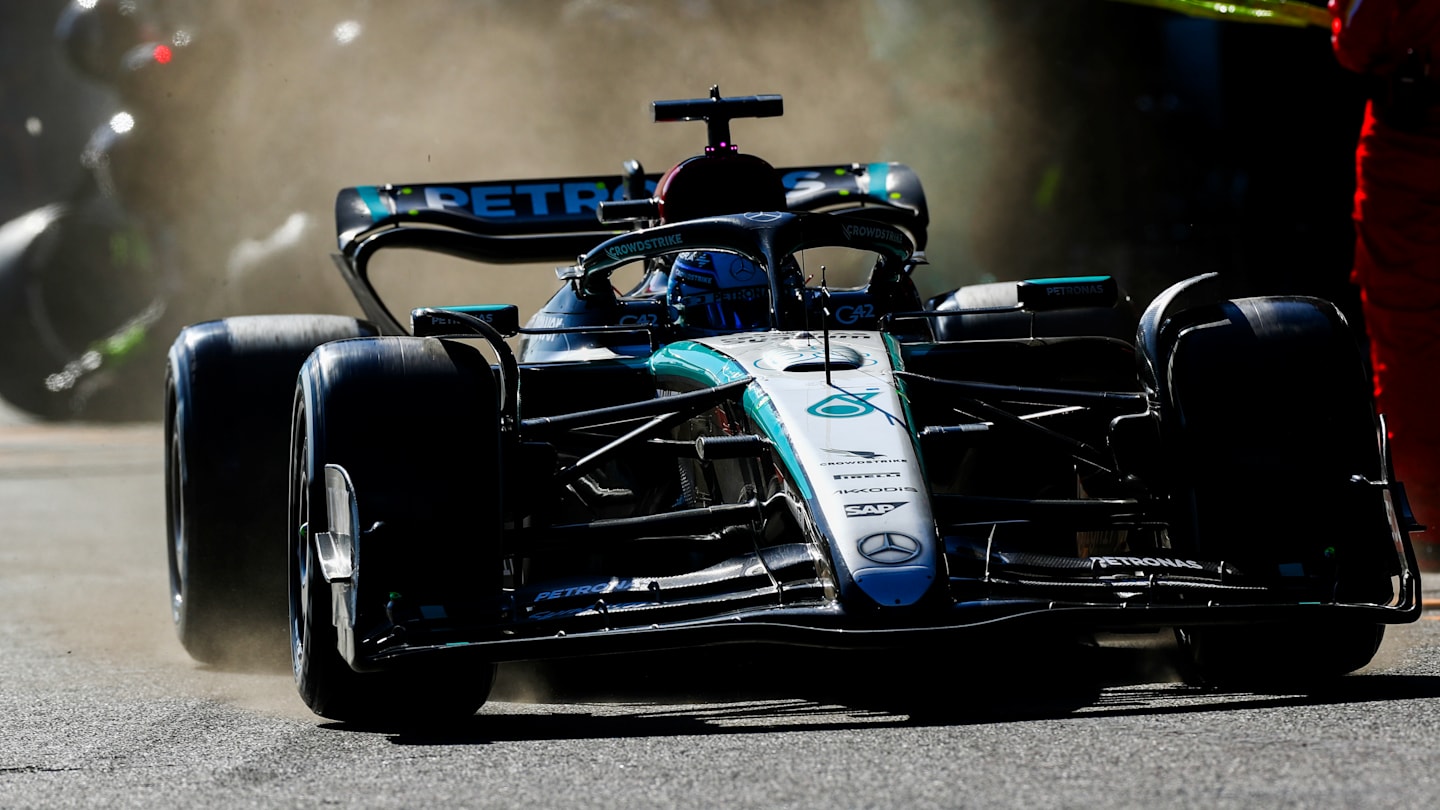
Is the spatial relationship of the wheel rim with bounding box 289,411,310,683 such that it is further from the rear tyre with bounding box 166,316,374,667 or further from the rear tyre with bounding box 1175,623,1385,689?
the rear tyre with bounding box 1175,623,1385,689

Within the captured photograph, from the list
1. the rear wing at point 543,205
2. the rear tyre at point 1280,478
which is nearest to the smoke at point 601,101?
the rear wing at point 543,205

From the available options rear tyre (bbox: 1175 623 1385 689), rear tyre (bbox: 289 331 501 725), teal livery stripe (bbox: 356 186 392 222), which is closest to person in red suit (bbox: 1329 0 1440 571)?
rear tyre (bbox: 1175 623 1385 689)

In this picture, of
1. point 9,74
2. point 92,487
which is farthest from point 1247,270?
point 9,74

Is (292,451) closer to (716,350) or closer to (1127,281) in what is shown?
(716,350)

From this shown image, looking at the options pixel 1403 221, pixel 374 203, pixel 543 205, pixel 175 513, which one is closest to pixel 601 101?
pixel 543 205

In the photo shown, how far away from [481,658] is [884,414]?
1.23 metres

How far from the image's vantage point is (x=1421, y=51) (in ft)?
27.8

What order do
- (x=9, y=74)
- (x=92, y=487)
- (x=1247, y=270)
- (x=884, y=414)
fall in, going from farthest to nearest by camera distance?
(x=9, y=74)
(x=1247, y=270)
(x=92, y=487)
(x=884, y=414)

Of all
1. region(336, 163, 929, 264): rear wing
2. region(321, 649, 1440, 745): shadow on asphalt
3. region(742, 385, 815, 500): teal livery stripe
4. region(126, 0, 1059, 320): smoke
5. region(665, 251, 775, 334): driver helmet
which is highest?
region(126, 0, 1059, 320): smoke

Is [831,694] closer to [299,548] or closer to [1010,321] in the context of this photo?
[299,548]

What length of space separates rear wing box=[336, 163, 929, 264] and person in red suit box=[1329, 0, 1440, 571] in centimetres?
194

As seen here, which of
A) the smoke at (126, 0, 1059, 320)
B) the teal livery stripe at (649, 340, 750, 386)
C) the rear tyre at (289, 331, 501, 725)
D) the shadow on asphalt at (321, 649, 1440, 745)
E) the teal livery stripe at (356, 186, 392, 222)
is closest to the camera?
the shadow on asphalt at (321, 649, 1440, 745)

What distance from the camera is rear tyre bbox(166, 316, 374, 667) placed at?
6.62 m

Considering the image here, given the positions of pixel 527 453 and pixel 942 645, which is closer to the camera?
pixel 942 645
